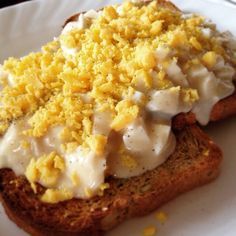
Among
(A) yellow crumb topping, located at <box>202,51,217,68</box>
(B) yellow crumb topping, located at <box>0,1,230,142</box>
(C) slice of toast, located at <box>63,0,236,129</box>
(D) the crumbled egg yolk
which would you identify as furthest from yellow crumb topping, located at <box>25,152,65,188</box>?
(A) yellow crumb topping, located at <box>202,51,217,68</box>

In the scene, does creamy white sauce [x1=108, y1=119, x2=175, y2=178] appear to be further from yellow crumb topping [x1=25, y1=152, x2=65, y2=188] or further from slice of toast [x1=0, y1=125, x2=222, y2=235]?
yellow crumb topping [x1=25, y1=152, x2=65, y2=188]

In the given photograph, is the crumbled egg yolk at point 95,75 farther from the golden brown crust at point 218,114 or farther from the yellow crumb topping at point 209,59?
the golden brown crust at point 218,114

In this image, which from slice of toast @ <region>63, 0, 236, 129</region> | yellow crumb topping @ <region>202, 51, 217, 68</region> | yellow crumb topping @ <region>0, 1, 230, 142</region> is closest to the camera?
yellow crumb topping @ <region>0, 1, 230, 142</region>

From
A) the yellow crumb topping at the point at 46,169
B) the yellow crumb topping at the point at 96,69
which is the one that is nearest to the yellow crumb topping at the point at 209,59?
the yellow crumb topping at the point at 96,69

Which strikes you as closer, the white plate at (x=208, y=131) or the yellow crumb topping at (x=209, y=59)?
the white plate at (x=208, y=131)

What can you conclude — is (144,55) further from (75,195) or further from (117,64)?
(75,195)

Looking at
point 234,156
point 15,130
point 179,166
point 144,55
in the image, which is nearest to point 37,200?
point 15,130

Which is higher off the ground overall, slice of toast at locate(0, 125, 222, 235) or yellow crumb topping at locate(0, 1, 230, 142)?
yellow crumb topping at locate(0, 1, 230, 142)
